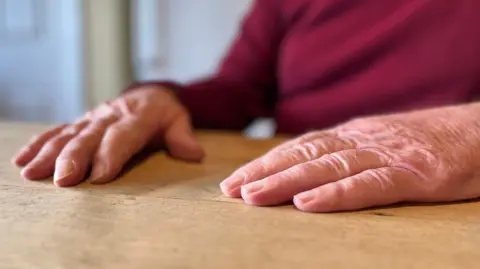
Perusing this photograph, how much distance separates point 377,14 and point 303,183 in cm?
46

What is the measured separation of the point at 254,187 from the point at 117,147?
0.19 meters

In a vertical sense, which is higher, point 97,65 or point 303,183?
point 303,183

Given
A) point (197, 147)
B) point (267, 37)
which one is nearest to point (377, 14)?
point (267, 37)

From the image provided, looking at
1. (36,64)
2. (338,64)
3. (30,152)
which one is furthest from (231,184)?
(36,64)

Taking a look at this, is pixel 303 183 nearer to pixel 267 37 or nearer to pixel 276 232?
pixel 276 232

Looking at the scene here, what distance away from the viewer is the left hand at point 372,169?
494 mm

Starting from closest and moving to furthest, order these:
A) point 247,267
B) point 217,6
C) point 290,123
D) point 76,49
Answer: point 247,267
point 290,123
point 217,6
point 76,49

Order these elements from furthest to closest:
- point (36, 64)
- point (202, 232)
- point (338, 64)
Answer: point (36, 64) < point (338, 64) < point (202, 232)

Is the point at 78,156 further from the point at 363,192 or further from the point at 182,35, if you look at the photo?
the point at 182,35

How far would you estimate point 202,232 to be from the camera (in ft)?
1.43

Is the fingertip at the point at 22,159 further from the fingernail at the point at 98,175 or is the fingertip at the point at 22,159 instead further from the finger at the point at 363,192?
the finger at the point at 363,192

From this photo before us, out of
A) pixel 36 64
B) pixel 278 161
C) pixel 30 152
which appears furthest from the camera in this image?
pixel 36 64

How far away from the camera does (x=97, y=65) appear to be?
2.12 m

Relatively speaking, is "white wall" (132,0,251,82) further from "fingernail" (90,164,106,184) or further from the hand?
"fingernail" (90,164,106,184)
